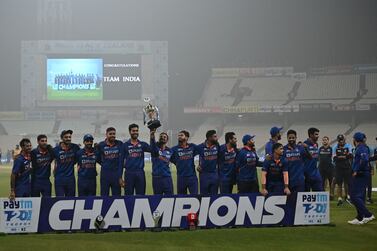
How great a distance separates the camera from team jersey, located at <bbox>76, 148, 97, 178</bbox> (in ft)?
42.0

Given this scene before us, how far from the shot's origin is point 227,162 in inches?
525

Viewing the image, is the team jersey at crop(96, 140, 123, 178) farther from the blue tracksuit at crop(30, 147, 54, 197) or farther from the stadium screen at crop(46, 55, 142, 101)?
the stadium screen at crop(46, 55, 142, 101)

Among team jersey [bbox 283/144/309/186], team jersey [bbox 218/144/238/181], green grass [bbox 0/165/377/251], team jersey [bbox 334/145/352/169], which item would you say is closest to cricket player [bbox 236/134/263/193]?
team jersey [bbox 218/144/238/181]

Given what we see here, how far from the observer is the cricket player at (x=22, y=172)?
12.0m

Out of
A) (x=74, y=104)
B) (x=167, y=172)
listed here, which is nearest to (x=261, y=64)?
(x=74, y=104)

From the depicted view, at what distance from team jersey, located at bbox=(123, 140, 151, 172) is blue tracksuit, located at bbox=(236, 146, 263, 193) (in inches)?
85.8

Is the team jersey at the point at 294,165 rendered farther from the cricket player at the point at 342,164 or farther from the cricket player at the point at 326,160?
the cricket player at the point at 326,160

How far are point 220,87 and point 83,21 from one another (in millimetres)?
18768

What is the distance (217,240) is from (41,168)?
4450 millimetres

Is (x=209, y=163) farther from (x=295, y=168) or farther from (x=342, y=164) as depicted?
(x=342, y=164)

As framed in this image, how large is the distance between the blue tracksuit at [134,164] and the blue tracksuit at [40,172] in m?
1.71

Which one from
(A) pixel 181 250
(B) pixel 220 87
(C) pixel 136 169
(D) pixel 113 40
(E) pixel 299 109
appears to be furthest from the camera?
(B) pixel 220 87

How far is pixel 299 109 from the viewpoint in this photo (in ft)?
210

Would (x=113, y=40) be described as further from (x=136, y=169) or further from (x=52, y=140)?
(x=136, y=169)
